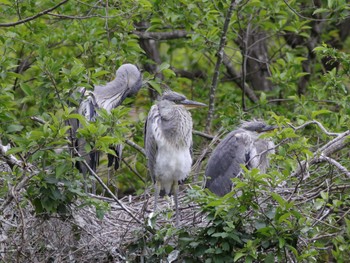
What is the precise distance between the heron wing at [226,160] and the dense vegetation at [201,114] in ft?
0.83

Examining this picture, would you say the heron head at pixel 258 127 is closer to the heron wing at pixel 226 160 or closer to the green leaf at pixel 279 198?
the heron wing at pixel 226 160

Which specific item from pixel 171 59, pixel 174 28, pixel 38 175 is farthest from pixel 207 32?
pixel 38 175

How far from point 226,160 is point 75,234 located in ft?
5.36

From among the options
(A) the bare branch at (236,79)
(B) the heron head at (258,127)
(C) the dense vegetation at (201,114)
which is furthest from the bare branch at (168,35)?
(B) the heron head at (258,127)

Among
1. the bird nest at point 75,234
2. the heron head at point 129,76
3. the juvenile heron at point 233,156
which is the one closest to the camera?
the bird nest at point 75,234

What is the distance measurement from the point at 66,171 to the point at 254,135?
2225 millimetres

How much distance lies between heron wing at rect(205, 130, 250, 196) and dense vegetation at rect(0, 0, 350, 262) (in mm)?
254

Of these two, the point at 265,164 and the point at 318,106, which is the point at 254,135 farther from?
the point at 318,106

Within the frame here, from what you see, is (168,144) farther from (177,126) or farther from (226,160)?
(226,160)

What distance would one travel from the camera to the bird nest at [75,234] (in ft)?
20.8

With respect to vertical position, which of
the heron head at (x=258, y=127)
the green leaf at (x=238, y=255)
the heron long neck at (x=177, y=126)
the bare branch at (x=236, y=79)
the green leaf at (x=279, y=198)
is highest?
the green leaf at (x=279, y=198)

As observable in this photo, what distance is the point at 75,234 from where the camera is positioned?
6.73 meters

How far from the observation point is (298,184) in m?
5.97

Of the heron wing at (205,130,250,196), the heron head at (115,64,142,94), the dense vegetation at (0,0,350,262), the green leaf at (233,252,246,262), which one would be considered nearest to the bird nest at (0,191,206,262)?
the dense vegetation at (0,0,350,262)
